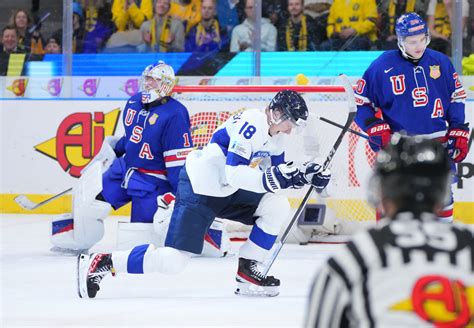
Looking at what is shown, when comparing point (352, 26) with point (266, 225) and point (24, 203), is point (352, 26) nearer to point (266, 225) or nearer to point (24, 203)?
point (24, 203)

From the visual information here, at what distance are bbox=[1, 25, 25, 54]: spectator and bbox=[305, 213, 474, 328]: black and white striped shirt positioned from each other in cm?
668

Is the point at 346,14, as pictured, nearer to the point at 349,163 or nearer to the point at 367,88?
the point at 349,163

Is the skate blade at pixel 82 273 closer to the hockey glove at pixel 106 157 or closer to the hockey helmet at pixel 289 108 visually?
the hockey helmet at pixel 289 108

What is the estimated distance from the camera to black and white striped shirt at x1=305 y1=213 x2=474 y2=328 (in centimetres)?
148

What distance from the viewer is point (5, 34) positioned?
311 inches

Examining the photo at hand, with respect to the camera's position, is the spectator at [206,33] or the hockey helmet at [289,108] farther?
the spectator at [206,33]

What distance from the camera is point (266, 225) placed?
4.20 m

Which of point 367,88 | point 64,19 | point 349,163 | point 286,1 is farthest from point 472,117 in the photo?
point 64,19

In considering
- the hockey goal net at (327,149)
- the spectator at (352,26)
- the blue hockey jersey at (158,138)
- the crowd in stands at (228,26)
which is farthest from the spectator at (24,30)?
the blue hockey jersey at (158,138)

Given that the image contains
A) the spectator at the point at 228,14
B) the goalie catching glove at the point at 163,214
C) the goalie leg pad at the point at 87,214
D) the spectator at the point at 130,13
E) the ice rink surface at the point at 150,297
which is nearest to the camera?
the ice rink surface at the point at 150,297

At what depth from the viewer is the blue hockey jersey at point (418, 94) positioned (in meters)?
4.34

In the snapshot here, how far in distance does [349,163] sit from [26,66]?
274cm

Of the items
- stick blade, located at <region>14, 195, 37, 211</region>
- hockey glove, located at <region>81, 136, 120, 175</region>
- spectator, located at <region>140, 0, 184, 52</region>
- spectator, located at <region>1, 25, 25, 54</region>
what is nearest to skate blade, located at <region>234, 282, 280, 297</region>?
hockey glove, located at <region>81, 136, 120, 175</region>

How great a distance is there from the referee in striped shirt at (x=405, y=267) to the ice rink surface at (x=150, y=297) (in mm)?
2153
